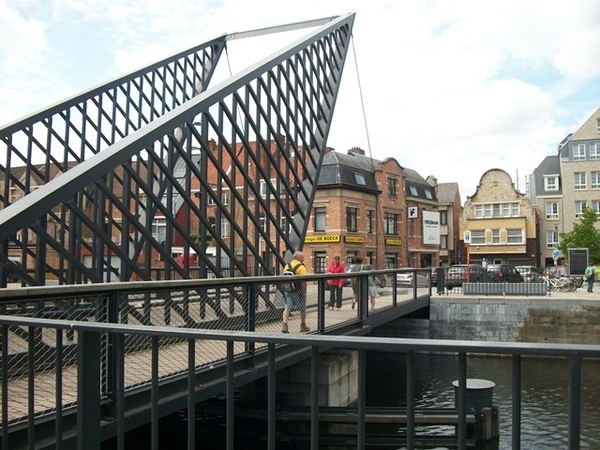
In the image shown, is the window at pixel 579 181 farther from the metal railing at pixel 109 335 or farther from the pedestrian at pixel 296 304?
the pedestrian at pixel 296 304

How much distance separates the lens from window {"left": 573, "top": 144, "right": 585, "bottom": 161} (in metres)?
61.1

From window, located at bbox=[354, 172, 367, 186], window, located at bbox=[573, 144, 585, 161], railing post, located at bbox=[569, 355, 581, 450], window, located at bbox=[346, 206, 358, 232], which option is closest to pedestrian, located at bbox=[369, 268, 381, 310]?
railing post, located at bbox=[569, 355, 581, 450]

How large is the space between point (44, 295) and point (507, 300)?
70.8 feet

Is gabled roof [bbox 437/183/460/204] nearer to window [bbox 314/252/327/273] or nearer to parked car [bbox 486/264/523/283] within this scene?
window [bbox 314/252/327/273]

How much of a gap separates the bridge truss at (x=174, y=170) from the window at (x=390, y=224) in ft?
103

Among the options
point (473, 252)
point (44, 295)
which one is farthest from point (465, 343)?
point (473, 252)

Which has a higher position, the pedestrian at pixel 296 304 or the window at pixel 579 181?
the window at pixel 579 181

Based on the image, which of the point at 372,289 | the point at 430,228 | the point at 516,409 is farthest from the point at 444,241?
the point at 516,409

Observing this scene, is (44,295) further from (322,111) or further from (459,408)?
(322,111)

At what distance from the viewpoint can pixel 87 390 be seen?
10.6 feet

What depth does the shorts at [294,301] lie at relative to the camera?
10.2 metres

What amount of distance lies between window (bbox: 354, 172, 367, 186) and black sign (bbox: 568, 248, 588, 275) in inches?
651

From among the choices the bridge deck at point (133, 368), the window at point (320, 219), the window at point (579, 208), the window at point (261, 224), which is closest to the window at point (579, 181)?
the window at point (579, 208)

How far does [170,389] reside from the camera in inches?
266
